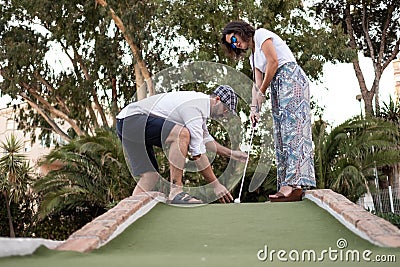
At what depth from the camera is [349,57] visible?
50.1ft

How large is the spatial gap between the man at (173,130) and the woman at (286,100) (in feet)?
1.26

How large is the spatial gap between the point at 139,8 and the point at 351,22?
8328mm

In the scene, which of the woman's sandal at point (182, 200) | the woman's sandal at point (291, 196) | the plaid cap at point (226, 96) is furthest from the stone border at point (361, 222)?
the plaid cap at point (226, 96)

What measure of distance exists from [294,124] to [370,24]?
1766cm

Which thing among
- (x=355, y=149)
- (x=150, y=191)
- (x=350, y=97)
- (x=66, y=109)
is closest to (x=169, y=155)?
(x=150, y=191)

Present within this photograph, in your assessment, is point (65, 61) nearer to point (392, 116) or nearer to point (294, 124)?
point (392, 116)

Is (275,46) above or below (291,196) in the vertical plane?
above

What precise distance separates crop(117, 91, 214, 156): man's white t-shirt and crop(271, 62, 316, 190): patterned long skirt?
559mm

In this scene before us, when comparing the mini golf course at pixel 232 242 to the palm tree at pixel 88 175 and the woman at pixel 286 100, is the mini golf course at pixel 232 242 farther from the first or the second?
the palm tree at pixel 88 175

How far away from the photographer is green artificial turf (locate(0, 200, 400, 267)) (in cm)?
204

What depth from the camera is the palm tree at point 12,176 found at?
44.4ft

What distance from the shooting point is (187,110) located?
4152 mm

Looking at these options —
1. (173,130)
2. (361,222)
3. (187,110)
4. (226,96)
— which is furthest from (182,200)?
(361,222)

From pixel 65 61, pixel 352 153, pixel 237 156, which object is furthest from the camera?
pixel 65 61
